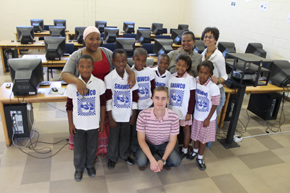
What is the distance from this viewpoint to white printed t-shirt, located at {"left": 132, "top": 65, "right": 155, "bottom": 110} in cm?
212

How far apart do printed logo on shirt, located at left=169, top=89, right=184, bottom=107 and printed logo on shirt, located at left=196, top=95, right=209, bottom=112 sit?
20 cm

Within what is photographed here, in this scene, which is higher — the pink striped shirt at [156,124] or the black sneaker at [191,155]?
the pink striped shirt at [156,124]

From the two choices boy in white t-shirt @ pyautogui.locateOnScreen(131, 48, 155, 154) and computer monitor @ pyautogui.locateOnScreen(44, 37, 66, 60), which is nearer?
boy in white t-shirt @ pyautogui.locateOnScreen(131, 48, 155, 154)

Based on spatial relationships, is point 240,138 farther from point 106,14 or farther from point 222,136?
point 106,14

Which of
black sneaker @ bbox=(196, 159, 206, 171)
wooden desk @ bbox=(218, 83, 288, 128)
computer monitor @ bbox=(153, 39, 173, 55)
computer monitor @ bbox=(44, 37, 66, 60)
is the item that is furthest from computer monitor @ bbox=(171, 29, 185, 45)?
black sneaker @ bbox=(196, 159, 206, 171)

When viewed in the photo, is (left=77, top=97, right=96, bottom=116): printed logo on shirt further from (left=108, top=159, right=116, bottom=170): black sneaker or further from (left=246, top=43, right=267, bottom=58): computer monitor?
(left=246, top=43, right=267, bottom=58): computer monitor

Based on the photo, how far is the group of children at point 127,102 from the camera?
190 cm

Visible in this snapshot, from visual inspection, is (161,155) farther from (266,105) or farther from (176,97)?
(266,105)

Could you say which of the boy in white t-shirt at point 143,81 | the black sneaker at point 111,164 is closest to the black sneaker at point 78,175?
the black sneaker at point 111,164

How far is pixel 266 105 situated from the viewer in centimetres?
352

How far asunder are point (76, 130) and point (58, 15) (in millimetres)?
6748

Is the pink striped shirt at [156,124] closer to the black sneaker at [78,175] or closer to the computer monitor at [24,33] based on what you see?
the black sneaker at [78,175]

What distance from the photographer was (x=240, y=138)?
2.91 metres

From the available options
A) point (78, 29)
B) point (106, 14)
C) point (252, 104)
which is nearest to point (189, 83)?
point (252, 104)
